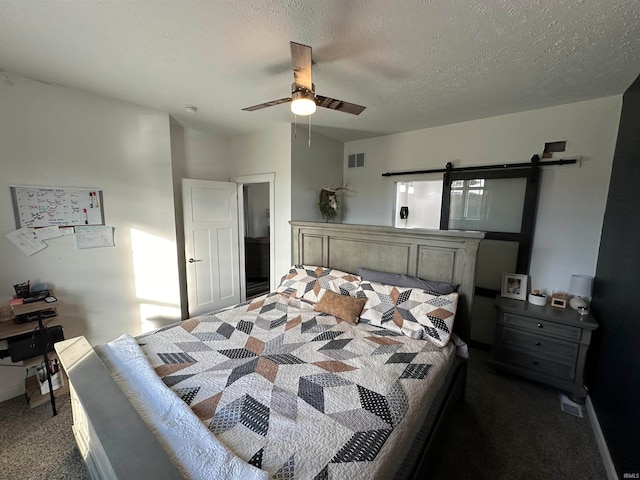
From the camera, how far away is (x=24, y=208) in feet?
7.16

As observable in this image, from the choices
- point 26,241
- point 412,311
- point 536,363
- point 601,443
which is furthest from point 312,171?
point 601,443

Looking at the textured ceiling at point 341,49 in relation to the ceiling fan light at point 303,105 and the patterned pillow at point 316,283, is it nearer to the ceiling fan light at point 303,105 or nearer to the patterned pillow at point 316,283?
the ceiling fan light at point 303,105

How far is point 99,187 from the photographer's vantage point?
8.35 feet

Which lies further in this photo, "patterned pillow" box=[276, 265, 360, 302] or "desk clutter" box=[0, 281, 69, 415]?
"patterned pillow" box=[276, 265, 360, 302]

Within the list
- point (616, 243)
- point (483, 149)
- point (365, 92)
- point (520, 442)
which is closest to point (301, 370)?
point (520, 442)

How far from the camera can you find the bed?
987 millimetres

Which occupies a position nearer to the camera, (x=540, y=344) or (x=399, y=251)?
(x=540, y=344)

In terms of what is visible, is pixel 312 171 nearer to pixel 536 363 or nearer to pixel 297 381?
pixel 297 381

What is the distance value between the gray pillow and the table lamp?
1.32m

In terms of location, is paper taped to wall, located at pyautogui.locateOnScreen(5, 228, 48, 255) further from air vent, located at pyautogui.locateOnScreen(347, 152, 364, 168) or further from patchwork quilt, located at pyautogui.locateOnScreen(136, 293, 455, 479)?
air vent, located at pyautogui.locateOnScreen(347, 152, 364, 168)

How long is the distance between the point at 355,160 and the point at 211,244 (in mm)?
2446

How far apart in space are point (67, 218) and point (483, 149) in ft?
14.1

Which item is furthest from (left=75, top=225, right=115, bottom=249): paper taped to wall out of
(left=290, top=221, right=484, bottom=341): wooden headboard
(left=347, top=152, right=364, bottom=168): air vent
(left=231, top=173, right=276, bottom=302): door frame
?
(left=347, top=152, right=364, bottom=168): air vent

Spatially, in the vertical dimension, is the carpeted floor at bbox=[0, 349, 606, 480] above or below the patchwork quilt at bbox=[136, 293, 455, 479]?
below
